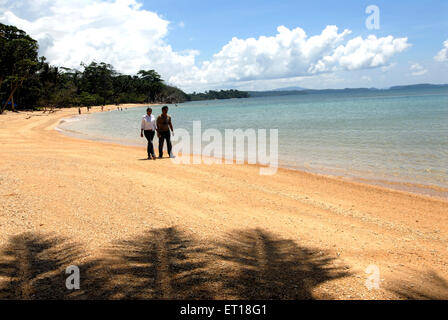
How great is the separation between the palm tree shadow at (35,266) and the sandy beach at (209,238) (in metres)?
0.01

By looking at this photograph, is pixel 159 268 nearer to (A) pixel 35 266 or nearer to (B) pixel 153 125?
(A) pixel 35 266

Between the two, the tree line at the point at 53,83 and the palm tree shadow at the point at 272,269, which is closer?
the palm tree shadow at the point at 272,269

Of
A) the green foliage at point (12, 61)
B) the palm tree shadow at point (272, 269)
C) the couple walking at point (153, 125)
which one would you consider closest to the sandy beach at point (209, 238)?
the palm tree shadow at point (272, 269)

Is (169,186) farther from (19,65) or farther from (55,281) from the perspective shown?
(19,65)

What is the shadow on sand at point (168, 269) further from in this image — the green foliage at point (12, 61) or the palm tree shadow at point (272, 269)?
the green foliage at point (12, 61)

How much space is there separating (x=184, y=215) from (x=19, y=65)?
160ft

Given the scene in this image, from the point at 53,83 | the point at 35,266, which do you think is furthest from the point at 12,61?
the point at 35,266

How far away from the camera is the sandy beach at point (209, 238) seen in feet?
11.6

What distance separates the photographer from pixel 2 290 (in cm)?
328

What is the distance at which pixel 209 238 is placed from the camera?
495cm

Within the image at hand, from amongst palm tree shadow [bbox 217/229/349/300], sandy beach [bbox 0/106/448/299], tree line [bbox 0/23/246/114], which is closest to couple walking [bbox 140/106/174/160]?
sandy beach [bbox 0/106/448/299]

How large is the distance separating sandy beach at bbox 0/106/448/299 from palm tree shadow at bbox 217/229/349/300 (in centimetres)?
1

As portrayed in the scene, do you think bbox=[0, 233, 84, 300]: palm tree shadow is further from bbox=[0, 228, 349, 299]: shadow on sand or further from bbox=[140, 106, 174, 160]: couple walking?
bbox=[140, 106, 174, 160]: couple walking
